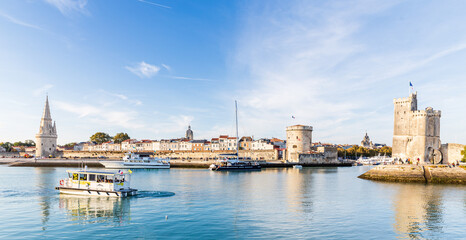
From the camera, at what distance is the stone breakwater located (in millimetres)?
28922

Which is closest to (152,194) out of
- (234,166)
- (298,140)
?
(234,166)

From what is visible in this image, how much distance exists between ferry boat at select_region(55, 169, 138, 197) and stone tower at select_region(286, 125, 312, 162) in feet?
153

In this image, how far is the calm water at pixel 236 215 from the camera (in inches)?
482

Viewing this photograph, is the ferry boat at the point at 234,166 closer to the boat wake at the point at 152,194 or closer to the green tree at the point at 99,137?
the boat wake at the point at 152,194

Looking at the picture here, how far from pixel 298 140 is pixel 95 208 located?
5139cm

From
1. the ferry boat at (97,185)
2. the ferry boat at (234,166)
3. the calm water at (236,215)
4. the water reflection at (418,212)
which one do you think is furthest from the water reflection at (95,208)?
the ferry boat at (234,166)

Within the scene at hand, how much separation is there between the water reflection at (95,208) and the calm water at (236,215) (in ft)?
0.14

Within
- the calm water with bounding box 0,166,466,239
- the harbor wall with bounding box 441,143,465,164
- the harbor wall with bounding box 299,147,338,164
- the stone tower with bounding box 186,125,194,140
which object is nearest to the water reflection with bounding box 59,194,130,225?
the calm water with bounding box 0,166,466,239

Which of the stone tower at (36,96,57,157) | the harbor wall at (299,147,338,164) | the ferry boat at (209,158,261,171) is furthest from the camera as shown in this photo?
the stone tower at (36,96,57,157)

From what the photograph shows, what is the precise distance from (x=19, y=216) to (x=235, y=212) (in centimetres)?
999

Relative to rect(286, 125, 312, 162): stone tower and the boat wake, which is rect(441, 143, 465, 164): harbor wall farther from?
the boat wake

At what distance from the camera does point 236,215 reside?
1512 centimetres

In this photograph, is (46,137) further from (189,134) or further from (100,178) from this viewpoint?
(100,178)

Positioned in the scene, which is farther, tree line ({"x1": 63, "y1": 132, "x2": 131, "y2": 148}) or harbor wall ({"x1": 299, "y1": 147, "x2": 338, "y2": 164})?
tree line ({"x1": 63, "y1": 132, "x2": 131, "y2": 148})
